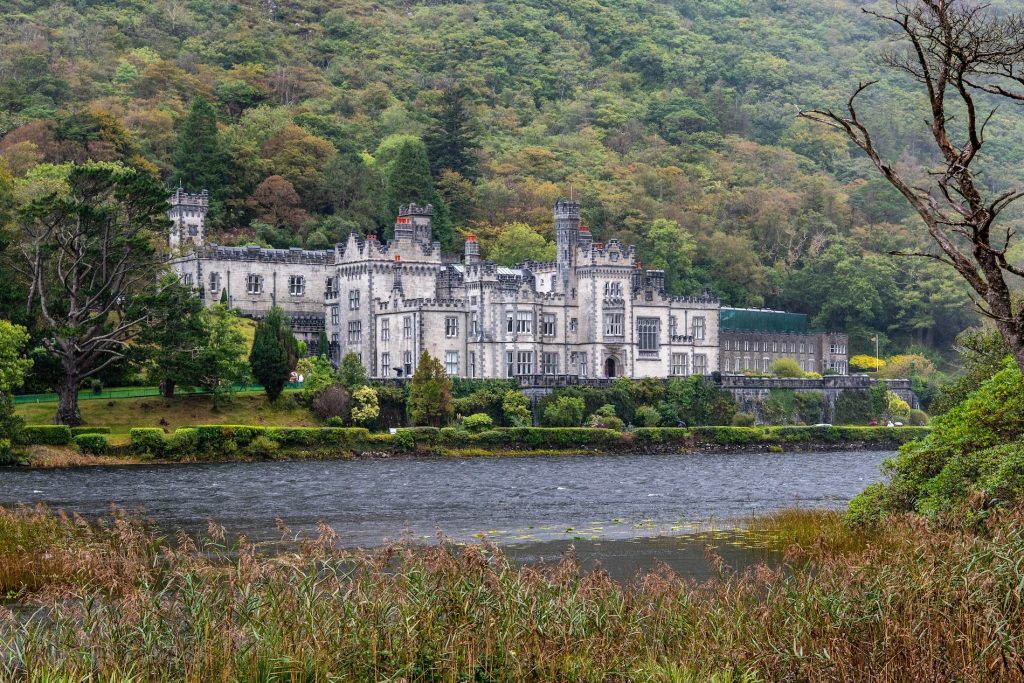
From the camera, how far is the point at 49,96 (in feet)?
436

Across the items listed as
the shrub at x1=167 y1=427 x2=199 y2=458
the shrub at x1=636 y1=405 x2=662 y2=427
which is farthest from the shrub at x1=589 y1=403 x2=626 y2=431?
the shrub at x1=167 y1=427 x2=199 y2=458

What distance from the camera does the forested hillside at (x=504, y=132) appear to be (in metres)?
114

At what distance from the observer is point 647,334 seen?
94.3 meters

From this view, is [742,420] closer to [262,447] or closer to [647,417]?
[647,417]

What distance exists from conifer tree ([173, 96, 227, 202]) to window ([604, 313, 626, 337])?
34715 mm

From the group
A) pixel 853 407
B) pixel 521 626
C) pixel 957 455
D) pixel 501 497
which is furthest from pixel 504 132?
pixel 521 626


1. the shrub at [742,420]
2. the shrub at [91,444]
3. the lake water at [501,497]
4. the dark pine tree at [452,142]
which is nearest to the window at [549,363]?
the shrub at [742,420]

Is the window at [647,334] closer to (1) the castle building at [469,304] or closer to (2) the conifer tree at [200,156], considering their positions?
(1) the castle building at [469,304]

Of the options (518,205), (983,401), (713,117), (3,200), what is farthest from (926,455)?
(713,117)

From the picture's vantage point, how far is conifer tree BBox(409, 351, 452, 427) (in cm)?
7838

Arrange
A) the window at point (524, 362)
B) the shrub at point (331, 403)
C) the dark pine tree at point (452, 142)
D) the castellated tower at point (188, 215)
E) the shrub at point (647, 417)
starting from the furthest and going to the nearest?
the dark pine tree at point (452, 142)
the castellated tower at point (188, 215)
the window at point (524, 362)
the shrub at point (647, 417)
the shrub at point (331, 403)

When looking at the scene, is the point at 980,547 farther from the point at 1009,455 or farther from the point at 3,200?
the point at 3,200

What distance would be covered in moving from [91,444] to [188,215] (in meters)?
36.1

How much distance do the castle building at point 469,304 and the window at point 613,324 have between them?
6 cm
